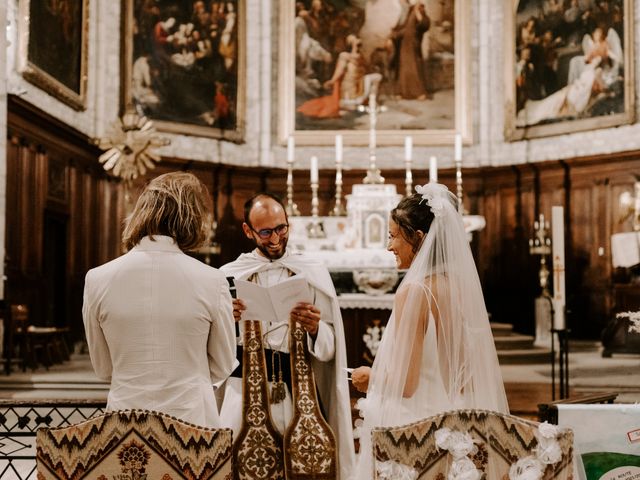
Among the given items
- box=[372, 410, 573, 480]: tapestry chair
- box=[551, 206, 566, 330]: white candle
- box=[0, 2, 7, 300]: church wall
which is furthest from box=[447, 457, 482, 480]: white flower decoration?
box=[0, 2, 7, 300]: church wall

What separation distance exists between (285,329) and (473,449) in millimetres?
1770

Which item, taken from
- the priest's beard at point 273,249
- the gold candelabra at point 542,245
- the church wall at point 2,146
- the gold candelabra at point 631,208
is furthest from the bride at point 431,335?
the gold candelabra at point 542,245

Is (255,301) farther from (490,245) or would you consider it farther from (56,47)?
(490,245)

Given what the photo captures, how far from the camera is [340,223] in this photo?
11.7 meters

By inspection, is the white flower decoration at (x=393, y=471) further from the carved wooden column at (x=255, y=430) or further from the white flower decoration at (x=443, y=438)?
the carved wooden column at (x=255, y=430)

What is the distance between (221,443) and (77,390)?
637cm

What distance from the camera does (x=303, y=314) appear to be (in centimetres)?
373

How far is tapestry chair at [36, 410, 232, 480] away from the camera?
7.78 ft

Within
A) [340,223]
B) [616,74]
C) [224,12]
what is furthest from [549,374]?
[224,12]

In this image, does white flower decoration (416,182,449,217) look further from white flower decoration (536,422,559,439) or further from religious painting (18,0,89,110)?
religious painting (18,0,89,110)

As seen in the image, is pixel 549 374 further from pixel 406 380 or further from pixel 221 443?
pixel 221 443

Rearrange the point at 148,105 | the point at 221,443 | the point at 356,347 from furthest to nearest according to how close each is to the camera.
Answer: the point at 148,105
the point at 356,347
the point at 221,443

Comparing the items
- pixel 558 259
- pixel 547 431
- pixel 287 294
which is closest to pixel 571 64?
pixel 558 259

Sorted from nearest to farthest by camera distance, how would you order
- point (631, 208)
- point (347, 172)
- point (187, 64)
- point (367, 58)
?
point (631, 208), point (187, 64), point (347, 172), point (367, 58)
